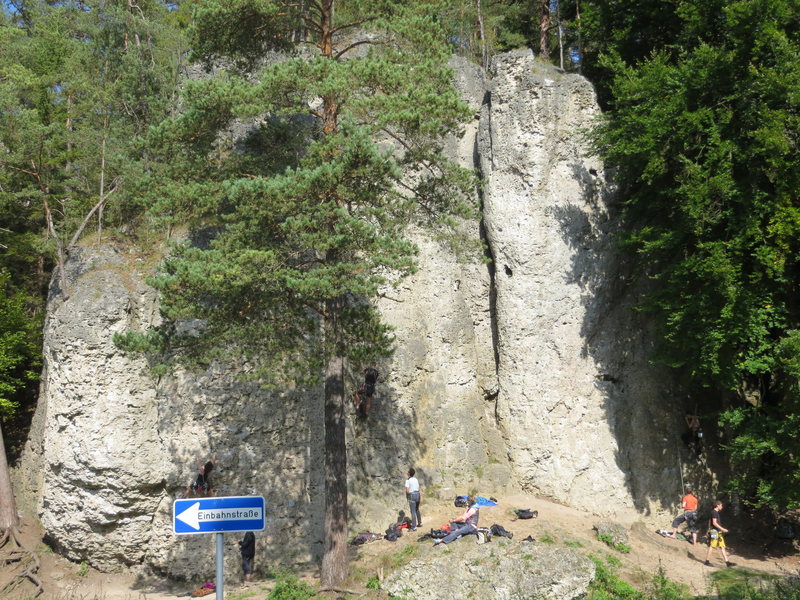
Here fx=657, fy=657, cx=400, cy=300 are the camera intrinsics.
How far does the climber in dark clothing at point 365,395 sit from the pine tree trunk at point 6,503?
842 cm

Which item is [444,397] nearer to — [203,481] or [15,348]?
[203,481]

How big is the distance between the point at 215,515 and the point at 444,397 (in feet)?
38.1

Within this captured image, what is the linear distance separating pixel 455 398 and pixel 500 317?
7.71 ft

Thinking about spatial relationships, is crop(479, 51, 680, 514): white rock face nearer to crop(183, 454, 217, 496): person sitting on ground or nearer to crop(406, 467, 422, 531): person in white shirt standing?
crop(406, 467, 422, 531): person in white shirt standing

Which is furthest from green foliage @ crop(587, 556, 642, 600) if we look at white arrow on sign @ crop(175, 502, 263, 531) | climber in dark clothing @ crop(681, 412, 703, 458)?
white arrow on sign @ crop(175, 502, 263, 531)

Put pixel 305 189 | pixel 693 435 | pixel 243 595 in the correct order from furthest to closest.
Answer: pixel 693 435, pixel 243 595, pixel 305 189

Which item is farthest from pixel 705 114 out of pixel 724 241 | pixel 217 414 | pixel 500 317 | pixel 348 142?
pixel 217 414

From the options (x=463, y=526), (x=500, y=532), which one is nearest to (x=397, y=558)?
(x=463, y=526)

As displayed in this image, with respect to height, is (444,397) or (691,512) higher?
(444,397)

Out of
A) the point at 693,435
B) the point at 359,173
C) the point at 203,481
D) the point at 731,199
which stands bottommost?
the point at 203,481

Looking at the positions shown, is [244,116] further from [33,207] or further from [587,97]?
[33,207]

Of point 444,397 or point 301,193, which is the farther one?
point 444,397

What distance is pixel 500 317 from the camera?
659 inches

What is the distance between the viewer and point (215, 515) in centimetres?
516
